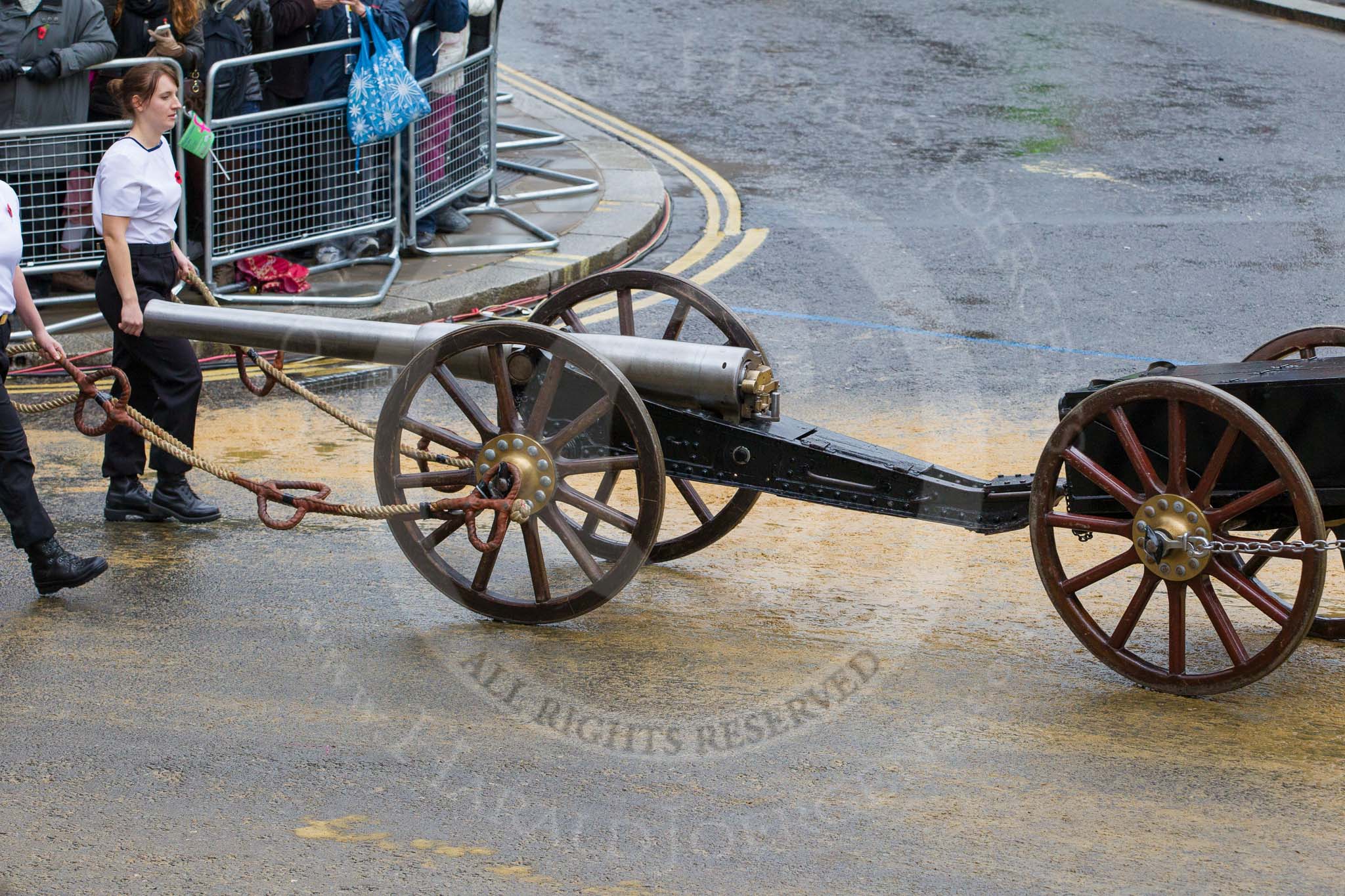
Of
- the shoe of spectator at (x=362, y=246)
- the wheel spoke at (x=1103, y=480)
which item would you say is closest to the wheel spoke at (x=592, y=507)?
the wheel spoke at (x=1103, y=480)

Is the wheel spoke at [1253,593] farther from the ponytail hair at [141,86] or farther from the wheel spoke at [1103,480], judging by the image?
the ponytail hair at [141,86]

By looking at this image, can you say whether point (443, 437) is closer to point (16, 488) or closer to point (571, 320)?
point (571, 320)

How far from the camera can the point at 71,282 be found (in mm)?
9039

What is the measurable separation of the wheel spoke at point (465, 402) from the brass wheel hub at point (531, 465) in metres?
0.09

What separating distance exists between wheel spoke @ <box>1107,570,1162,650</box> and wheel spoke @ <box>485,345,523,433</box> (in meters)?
2.11

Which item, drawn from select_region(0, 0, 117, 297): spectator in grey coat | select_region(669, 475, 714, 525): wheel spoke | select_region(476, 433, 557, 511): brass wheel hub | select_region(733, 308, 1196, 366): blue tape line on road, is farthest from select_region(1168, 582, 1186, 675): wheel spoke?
select_region(0, 0, 117, 297): spectator in grey coat

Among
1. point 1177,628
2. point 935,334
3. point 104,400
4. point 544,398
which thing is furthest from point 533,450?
point 935,334

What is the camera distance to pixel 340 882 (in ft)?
13.3

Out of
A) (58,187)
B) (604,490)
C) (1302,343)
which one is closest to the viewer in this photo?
(1302,343)

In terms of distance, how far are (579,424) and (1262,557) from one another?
7.77ft

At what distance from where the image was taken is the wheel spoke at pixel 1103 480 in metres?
4.82

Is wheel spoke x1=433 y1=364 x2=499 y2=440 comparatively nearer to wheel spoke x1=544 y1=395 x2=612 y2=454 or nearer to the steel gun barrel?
the steel gun barrel

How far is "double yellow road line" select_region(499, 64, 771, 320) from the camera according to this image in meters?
10.2

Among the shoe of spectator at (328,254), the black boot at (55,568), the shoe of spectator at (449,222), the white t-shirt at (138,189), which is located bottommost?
the black boot at (55,568)
